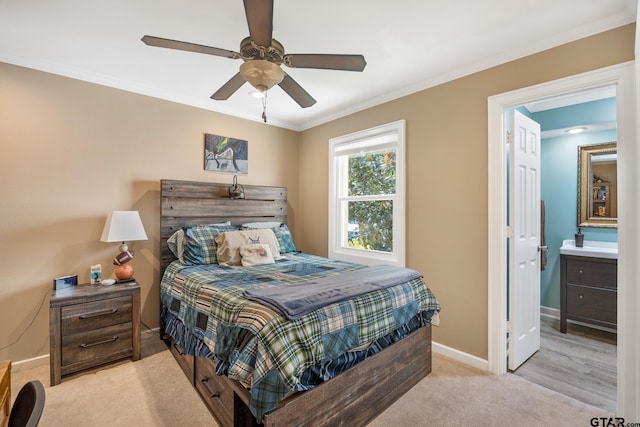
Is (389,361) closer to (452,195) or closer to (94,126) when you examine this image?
(452,195)


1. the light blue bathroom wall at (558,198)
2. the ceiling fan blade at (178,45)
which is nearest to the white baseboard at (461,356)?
the light blue bathroom wall at (558,198)

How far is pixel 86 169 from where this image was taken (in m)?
2.74

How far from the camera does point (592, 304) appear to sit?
3092mm

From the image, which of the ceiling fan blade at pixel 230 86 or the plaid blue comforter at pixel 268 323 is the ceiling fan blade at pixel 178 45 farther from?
the plaid blue comforter at pixel 268 323

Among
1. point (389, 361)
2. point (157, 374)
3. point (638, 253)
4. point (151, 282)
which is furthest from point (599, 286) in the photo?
point (151, 282)

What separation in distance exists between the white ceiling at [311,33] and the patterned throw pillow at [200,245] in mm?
1482

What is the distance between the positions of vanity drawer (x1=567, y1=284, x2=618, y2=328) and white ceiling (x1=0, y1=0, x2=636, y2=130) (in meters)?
2.51

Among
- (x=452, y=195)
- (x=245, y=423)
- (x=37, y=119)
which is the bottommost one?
(x=245, y=423)

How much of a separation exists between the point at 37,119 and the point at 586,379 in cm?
499

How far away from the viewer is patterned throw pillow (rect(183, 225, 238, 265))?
9.38 feet

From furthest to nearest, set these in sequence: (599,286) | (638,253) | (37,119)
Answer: (599,286) → (37,119) → (638,253)

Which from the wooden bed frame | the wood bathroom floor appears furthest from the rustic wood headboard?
the wood bathroom floor

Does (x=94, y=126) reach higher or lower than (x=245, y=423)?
higher

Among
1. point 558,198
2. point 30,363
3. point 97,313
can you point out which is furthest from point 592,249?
point 30,363
